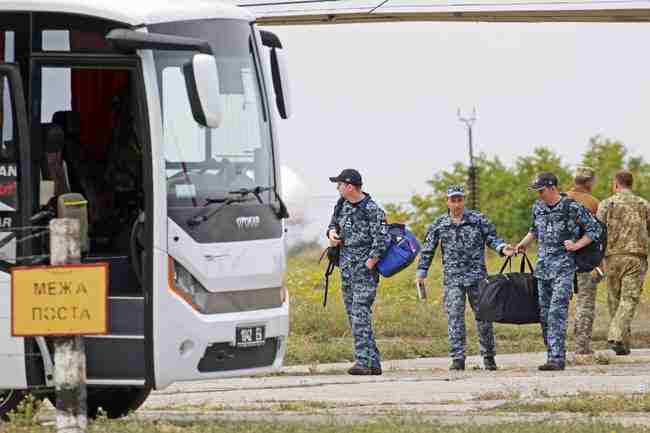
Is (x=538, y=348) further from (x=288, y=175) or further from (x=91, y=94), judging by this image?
(x=288, y=175)

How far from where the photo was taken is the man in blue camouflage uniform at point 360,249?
1645 centimetres

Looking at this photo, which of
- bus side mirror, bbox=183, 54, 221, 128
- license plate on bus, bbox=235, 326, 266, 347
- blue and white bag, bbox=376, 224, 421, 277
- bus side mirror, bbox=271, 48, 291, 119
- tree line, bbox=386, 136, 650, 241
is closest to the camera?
bus side mirror, bbox=183, 54, 221, 128

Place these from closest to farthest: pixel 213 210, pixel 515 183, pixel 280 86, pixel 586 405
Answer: pixel 213 210 < pixel 586 405 < pixel 280 86 < pixel 515 183

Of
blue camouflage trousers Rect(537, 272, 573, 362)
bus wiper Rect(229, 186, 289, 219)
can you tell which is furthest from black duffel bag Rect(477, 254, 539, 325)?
bus wiper Rect(229, 186, 289, 219)

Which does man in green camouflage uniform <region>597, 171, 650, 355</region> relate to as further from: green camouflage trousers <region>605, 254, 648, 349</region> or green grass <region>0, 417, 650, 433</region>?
green grass <region>0, 417, 650, 433</region>

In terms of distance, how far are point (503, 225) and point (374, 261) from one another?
50535 mm

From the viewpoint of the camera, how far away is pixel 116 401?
13.2m

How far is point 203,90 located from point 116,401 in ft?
9.63

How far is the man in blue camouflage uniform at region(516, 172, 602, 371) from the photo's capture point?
16641 mm

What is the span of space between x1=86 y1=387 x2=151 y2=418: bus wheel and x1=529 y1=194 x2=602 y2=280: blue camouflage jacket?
5.09m

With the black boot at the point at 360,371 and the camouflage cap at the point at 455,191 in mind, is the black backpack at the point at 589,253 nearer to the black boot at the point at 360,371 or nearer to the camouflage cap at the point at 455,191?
the camouflage cap at the point at 455,191

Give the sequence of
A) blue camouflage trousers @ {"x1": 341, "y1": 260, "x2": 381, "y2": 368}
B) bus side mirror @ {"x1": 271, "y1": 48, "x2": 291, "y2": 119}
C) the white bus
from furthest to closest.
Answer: blue camouflage trousers @ {"x1": 341, "y1": 260, "x2": 381, "y2": 368}, bus side mirror @ {"x1": 271, "y1": 48, "x2": 291, "y2": 119}, the white bus

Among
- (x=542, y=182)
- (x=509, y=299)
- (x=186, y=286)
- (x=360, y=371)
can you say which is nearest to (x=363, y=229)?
(x=360, y=371)

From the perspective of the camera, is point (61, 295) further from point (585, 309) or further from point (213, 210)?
point (585, 309)
